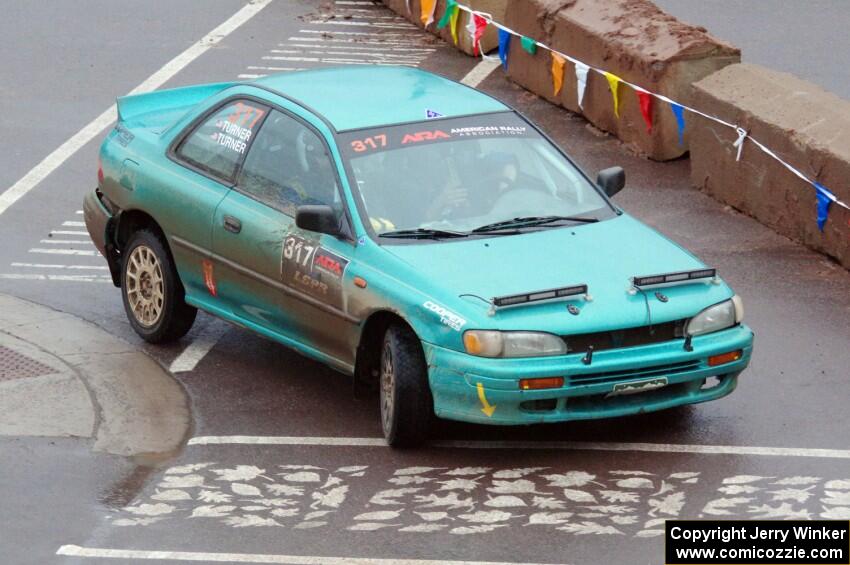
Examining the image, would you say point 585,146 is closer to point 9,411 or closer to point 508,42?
point 508,42

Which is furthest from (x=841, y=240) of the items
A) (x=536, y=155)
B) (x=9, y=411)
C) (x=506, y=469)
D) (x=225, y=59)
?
(x=225, y=59)

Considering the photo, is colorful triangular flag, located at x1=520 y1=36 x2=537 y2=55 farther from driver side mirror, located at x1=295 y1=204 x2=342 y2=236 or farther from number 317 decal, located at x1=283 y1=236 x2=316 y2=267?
driver side mirror, located at x1=295 y1=204 x2=342 y2=236

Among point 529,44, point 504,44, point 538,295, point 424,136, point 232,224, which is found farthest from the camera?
point 504,44

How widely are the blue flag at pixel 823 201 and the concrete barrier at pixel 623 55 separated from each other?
89.6 inches

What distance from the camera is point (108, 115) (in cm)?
1636

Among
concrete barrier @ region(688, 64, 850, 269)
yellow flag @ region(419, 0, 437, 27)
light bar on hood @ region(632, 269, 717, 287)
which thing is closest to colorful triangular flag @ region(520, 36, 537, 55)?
yellow flag @ region(419, 0, 437, 27)

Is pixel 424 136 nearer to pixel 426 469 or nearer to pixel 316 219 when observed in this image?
pixel 316 219

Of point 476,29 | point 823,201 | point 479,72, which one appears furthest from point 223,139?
point 476,29

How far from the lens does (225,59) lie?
1836 cm

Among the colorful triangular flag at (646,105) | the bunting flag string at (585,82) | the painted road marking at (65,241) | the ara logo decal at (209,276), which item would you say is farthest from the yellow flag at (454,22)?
the ara logo decal at (209,276)

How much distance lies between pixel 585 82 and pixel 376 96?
5.60m

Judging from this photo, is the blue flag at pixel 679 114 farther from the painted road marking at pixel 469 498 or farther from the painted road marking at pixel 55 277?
the painted road marking at pixel 469 498

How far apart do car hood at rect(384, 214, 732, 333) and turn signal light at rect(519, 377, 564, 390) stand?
25 cm

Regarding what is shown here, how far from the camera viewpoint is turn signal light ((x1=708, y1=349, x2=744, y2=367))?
8.86 meters
